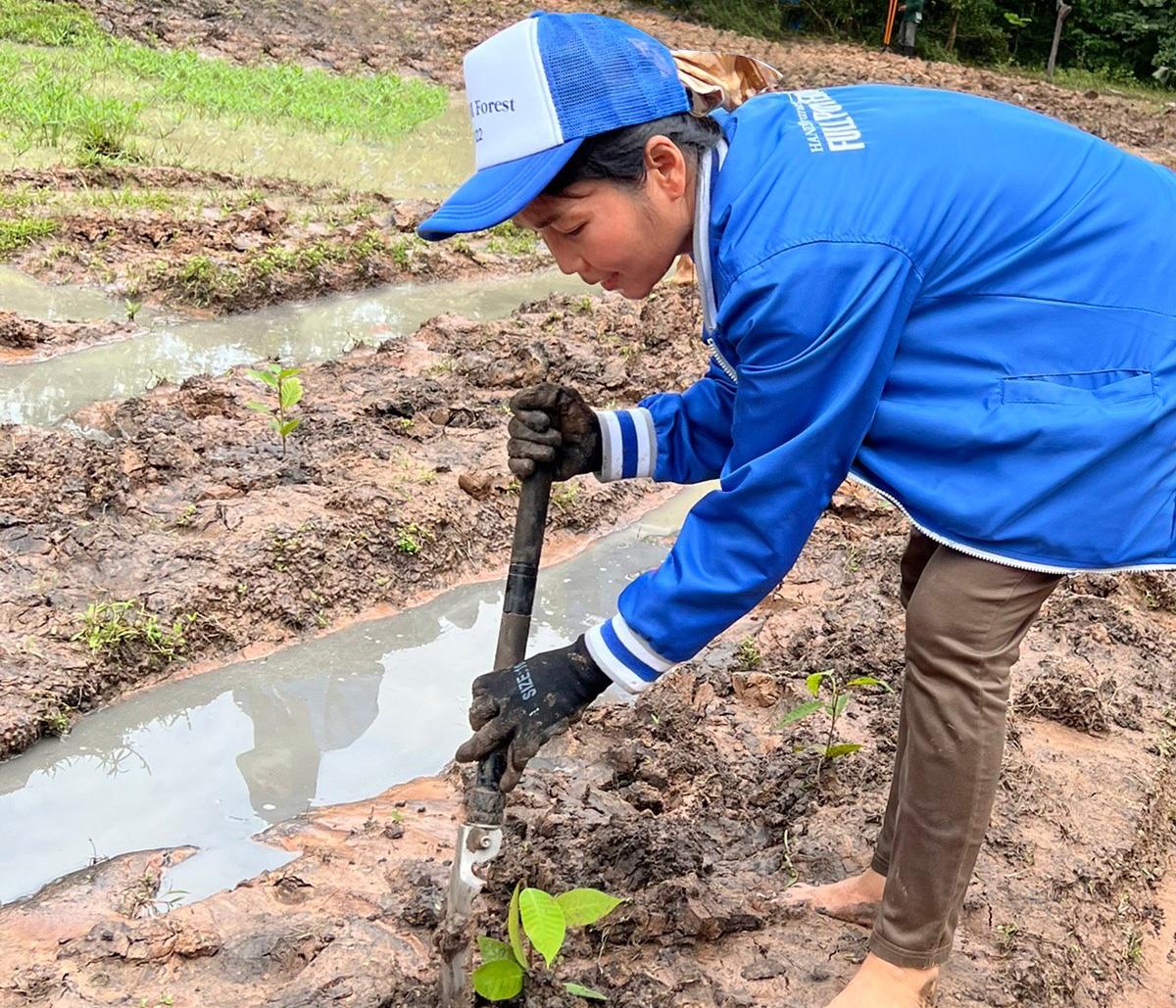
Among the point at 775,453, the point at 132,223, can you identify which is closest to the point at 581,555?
the point at 775,453

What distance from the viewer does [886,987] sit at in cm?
208

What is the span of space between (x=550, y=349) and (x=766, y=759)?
2.95 metres

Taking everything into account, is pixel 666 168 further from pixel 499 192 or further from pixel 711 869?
pixel 711 869

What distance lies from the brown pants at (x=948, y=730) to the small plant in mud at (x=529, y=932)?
0.51 metres

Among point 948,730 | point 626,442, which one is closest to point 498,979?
point 948,730

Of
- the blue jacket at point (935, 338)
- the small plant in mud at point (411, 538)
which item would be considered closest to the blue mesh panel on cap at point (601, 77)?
the blue jacket at point (935, 338)

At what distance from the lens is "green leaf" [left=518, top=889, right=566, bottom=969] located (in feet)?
6.31

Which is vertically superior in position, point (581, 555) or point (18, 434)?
point (18, 434)

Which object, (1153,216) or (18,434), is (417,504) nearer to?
(18,434)

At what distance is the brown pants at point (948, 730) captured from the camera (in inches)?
73.5

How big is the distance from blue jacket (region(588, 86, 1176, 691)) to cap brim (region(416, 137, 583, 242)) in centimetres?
24

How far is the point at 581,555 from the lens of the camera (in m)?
4.32

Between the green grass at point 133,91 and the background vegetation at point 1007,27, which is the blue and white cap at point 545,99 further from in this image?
the background vegetation at point 1007,27

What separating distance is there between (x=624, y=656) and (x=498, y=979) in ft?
2.21
